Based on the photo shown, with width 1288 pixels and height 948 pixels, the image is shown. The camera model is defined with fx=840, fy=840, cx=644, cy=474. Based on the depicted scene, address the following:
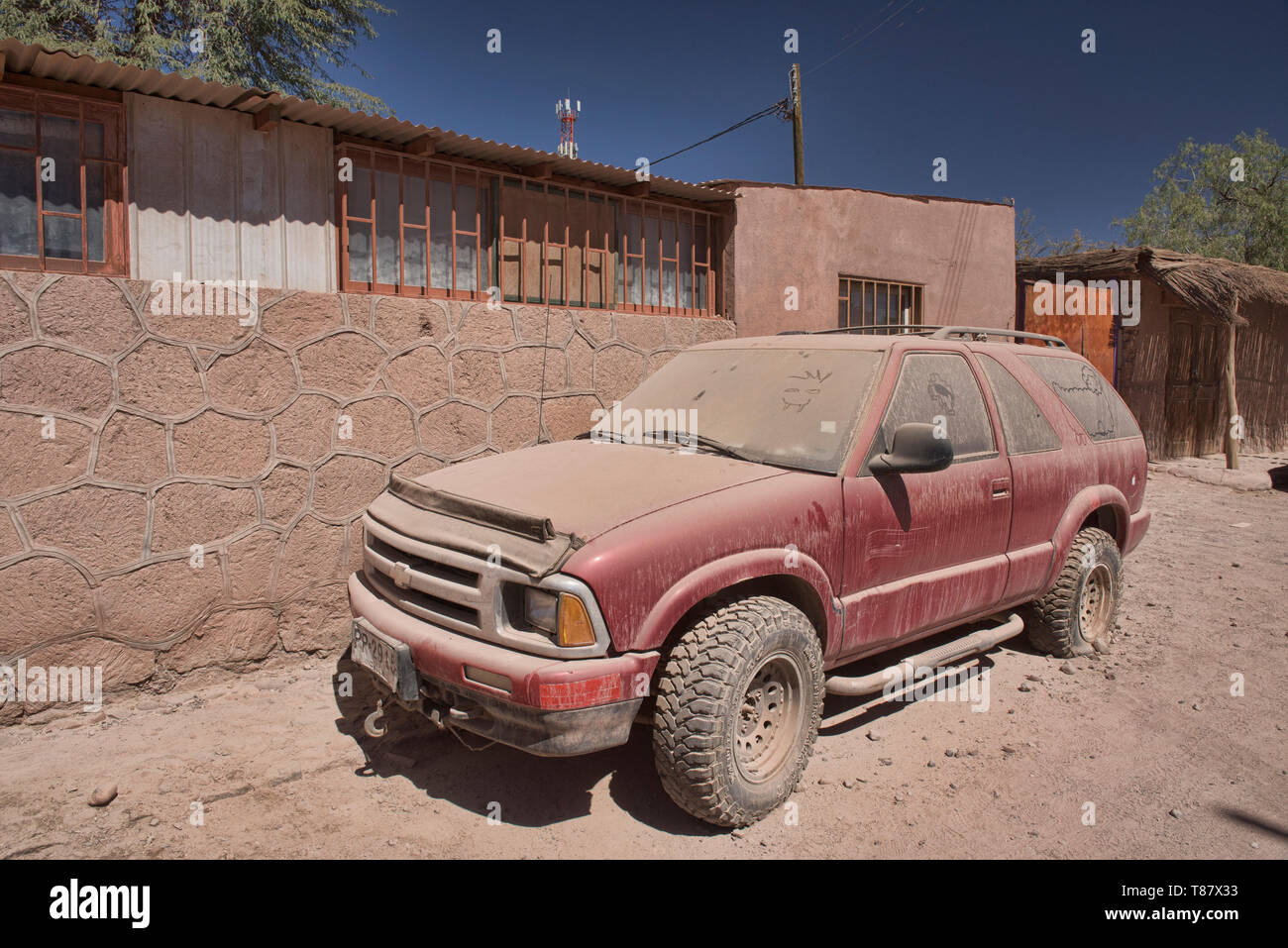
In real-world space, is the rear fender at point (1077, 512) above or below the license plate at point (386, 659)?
above

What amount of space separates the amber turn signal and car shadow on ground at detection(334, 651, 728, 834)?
0.78 m

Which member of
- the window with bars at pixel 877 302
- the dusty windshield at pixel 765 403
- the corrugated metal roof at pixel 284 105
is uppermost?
the corrugated metal roof at pixel 284 105

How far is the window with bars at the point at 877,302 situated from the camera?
878cm

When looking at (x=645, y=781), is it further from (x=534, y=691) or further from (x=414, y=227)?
(x=414, y=227)

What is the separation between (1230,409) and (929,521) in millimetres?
11979

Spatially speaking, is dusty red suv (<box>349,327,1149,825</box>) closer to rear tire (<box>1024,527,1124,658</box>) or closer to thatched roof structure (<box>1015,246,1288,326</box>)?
rear tire (<box>1024,527,1124,658</box>)

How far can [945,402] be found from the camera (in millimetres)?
4156

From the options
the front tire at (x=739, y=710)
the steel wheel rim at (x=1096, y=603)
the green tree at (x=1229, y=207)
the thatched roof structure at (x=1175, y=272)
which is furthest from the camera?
the green tree at (x=1229, y=207)

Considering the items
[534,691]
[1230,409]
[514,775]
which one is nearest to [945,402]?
[534,691]

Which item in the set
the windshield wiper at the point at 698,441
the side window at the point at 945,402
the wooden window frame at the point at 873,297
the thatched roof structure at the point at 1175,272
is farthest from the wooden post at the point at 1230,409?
the windshield wiper at the point at 698,441

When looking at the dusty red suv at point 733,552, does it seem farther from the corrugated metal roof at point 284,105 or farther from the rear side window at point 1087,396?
the corrugated metal roof at point 284,105

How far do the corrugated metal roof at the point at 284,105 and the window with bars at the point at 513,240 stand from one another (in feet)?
0.53

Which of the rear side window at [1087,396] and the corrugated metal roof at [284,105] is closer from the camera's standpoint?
the corrugated metal roof at [284,105]
